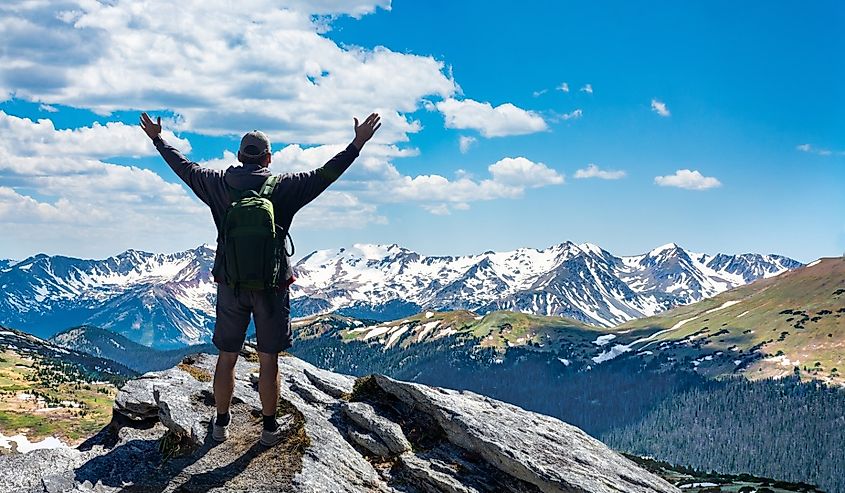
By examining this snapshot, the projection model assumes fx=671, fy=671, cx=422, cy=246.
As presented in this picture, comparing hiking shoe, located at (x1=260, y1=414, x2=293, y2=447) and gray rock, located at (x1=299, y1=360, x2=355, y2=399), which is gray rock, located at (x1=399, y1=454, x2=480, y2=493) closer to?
hiking shoe, located at (x1=260, y1=414, x2=293, y2=447)

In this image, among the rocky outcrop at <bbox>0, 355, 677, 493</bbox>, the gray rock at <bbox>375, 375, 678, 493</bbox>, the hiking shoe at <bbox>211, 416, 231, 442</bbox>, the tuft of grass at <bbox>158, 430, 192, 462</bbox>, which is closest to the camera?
the rocky outcrop at <bbox>0, 355, 677, 493</bbox>

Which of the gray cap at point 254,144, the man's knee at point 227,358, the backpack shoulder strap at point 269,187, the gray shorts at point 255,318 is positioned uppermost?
the gray cap at point 254,144

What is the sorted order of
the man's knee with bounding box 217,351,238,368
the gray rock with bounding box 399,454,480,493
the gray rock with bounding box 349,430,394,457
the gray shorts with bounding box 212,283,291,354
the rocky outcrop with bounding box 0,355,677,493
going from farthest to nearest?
the gray rock with bounding box 349,430,394,457
the gray rock with bounding box 399,454,480,493
the man's knee with bounding box 217,351,238,368
the rocky outcrop with bounding box 0,355,677,493
the gray shorts with bounding box 212,283,291,354

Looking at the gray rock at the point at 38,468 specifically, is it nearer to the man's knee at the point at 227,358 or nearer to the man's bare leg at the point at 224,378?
the man's bare leg at the point at 224,378

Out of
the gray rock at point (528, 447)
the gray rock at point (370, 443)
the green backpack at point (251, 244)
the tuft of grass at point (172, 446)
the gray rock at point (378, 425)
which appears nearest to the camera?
the green backpack at point (251, 244)

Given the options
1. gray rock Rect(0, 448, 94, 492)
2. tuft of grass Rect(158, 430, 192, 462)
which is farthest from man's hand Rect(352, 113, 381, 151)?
gray rock Rect(0, 448, 94, 492)

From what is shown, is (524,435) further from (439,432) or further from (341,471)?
(341,471)

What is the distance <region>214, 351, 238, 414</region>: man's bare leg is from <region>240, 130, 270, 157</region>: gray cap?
468cm

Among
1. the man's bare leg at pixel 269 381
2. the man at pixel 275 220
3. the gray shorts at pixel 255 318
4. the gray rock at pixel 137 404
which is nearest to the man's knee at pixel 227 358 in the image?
the man at pixel 275 220

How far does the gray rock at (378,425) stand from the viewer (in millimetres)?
17469

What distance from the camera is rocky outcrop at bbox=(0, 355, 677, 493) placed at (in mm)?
15484

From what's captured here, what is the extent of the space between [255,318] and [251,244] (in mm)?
1877

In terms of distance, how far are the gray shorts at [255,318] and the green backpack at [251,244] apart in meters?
0.53

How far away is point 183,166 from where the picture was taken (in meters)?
16.1
